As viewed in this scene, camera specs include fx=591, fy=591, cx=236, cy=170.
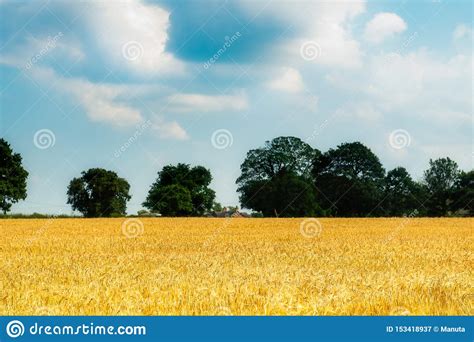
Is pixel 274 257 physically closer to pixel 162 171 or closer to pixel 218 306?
pixel 218 306

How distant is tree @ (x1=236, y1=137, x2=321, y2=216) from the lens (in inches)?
3120

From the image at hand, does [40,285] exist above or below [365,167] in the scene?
below

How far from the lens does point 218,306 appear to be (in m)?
8.02

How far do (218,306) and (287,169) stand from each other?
78757 mm

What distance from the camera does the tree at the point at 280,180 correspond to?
79.2 metres

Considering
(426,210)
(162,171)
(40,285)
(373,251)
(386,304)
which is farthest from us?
(162,171)

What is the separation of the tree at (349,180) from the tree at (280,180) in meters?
2.37

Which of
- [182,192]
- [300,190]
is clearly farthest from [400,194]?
[182,192]

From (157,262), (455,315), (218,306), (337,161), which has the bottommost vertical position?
(455,315)

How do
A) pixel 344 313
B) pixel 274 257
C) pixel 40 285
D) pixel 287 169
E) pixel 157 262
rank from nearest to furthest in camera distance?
pixel 344 313 < pixel 40 285 < pixel 157 262 < pixel 274 257 < pixel 287 169

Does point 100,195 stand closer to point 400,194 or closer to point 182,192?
point 182,192

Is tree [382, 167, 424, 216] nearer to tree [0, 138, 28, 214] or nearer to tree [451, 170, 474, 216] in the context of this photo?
tree [451, 170, 474, 216]

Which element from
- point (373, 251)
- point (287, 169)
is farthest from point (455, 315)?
point (287, 169)

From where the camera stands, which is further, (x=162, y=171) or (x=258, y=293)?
(x=162, y=171)
